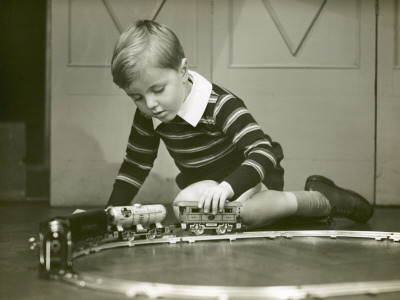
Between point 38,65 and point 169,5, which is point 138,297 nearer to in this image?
point 169,5

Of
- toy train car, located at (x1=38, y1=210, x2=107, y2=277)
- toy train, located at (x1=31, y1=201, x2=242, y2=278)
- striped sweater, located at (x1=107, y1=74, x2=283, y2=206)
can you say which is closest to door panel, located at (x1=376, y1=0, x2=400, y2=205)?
striped sweater, located at (x1=107, y1=74, x2=283, y2=206)

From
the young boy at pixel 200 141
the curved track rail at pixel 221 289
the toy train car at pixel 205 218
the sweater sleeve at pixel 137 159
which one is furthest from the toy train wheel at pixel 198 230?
the curved track rail at pixel 221 289

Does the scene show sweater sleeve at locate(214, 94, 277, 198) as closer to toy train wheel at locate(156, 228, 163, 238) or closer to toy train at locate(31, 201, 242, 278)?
toy train at locate(31, 201, 242, 278)

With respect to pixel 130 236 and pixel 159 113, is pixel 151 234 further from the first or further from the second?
pixel 159 113

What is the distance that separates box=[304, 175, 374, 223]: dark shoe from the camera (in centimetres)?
212

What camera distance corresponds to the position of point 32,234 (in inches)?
77.7

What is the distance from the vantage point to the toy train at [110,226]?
1.26m

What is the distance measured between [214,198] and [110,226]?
0.27m

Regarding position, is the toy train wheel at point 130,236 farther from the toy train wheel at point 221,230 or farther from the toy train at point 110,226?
the toy train wheel at point 221,230

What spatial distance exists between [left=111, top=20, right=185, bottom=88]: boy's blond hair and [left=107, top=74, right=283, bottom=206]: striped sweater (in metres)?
0.21

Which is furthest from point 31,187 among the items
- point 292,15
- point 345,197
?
point 345,197

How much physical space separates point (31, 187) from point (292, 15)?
1486 mm

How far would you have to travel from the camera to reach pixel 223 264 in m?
1.40

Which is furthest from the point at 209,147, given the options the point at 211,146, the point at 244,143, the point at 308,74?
the point at 308,74
